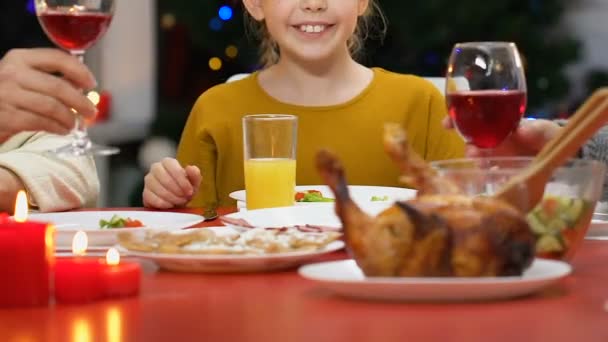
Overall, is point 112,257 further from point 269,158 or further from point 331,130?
point 331,130

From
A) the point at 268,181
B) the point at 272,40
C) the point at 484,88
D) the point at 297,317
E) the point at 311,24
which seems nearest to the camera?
the point at 297,317

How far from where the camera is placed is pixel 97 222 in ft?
5.52

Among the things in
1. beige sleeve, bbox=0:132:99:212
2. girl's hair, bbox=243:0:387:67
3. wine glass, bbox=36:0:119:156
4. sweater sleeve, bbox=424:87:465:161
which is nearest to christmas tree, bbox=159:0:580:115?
girl's hair, bbox=243:0:387:67

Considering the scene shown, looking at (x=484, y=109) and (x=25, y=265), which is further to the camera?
(x=484, y=109)

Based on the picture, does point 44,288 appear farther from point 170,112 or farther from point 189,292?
point 170,112

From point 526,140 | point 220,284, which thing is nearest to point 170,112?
point 526,140

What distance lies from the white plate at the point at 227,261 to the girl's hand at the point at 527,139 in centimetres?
49

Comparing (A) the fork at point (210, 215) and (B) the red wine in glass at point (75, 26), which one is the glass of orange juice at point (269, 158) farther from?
(B) the red wine in glass at point (75, 26)

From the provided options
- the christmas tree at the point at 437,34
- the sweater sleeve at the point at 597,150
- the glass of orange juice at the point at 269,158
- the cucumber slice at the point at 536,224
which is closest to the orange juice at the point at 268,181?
the glass of orange juice at the point at 269,158

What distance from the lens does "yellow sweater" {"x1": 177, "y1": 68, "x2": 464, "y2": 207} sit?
2592mm

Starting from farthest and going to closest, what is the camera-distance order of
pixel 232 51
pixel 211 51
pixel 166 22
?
pixel 166 22 < pixel 211 51 < pixel 232 51

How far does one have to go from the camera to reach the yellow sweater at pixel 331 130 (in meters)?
2.59

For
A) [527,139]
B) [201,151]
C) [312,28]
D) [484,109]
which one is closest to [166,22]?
[201,151]

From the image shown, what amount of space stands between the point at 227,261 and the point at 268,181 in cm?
63
